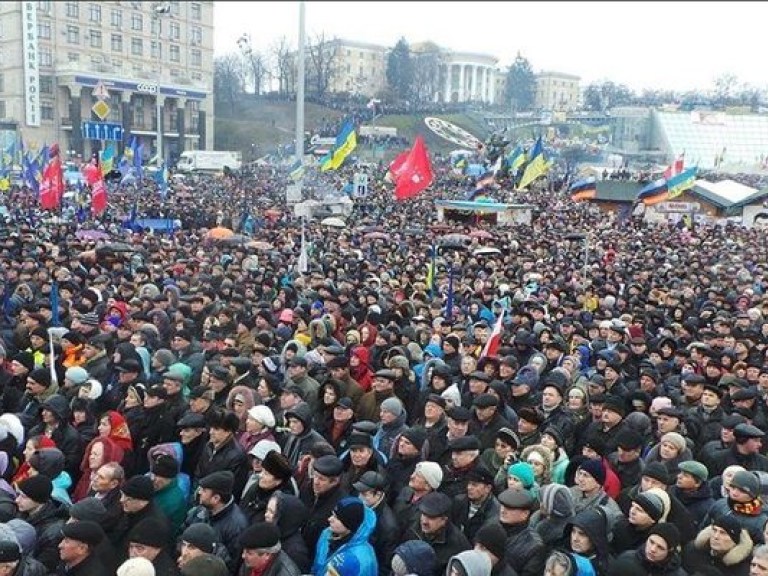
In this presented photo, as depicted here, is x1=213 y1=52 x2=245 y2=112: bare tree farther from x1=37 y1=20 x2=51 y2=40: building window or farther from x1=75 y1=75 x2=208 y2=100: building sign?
x1=37 y1=20 x2=51 y2=40: building window

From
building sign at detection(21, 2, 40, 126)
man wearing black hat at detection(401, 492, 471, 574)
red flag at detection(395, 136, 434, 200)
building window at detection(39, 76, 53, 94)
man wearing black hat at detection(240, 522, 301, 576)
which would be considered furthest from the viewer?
building window at detection(39, 76, 53, 94)

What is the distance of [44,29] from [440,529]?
59271 millimetres

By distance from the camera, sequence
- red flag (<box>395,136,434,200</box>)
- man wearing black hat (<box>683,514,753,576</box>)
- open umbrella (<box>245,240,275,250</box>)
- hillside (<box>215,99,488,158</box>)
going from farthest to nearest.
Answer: hillside (<box>215,99,488,158</box>), open umbrella (<box>245,240,275,250</box>), red flag (<box>395,136,434,200</box>), man wearing black hat (<box>683,514,753,576</box>)

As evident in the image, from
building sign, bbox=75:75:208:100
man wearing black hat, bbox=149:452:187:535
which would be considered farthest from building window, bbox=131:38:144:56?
man wearing black hat, bbox=149:452:187:535

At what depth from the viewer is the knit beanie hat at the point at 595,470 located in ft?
14.8

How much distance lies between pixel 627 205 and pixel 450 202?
8.36 m

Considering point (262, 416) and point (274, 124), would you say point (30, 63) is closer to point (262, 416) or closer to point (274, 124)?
point (274, 124)

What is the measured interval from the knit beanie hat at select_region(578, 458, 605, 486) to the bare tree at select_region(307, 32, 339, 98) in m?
74.9

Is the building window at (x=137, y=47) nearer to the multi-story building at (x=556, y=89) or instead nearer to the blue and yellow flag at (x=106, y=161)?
the blue and yellow flag at (x=106, y=161)

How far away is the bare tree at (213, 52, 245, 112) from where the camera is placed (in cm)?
7668

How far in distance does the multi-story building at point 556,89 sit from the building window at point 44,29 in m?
68.9

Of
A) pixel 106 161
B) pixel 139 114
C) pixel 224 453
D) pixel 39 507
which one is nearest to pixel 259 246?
pixel 106 161

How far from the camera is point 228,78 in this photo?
78.3 m

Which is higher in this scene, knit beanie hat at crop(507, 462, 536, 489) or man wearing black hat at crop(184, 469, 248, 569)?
knit beanie hat at crop(507, 462, 536, 489)
